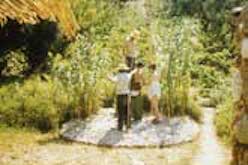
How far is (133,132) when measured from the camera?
11773 mm

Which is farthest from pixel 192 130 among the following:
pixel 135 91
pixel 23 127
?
pixel 23 127

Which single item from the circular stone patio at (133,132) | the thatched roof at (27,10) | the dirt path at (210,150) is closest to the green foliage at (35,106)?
the circular stone patio at (133,132)

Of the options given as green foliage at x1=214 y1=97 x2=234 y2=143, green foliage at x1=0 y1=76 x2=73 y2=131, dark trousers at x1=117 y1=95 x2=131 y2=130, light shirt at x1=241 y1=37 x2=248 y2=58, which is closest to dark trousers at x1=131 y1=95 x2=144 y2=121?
dark trousers at x1=117 y1=95 x2=131 y2=130

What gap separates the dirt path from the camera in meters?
10.3

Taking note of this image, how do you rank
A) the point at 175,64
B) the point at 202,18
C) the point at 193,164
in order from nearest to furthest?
the point at 193,164 → the point at 175,64 → the point at 202,18

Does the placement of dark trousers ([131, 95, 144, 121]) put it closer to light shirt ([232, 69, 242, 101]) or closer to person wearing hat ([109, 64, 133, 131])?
person wearing hat ([109, 64, 133, 131])

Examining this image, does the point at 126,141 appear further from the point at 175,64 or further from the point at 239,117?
the point at 239,117

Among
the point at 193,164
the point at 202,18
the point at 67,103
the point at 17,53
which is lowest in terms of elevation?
the point at 193,164

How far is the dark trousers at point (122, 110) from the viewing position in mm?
11633

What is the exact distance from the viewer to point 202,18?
69.3 feet

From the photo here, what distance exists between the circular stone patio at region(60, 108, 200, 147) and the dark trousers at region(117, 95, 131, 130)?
19cm

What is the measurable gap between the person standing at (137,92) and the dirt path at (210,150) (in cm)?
120

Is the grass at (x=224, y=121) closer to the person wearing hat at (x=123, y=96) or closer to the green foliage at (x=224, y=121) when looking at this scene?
the green foliage at (x=224, y=121)

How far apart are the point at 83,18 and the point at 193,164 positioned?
8309mm
